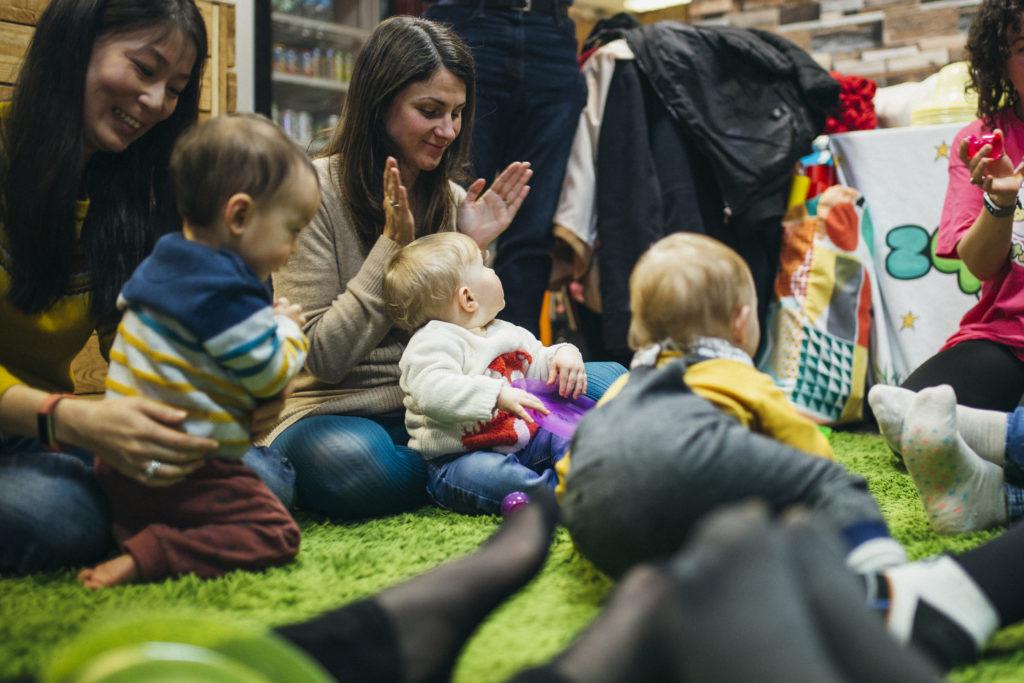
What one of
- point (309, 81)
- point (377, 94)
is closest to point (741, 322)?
point (377, 94)

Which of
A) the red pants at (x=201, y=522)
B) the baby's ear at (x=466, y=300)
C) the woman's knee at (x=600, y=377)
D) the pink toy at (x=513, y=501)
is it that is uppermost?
the baby's ear at (x=466, y=300)

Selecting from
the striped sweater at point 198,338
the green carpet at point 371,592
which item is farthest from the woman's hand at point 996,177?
the striped sweater at point 198,338

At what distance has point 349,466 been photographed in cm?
138

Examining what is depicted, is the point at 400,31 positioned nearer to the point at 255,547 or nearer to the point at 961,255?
the point at 255,547

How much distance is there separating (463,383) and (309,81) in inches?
94.7

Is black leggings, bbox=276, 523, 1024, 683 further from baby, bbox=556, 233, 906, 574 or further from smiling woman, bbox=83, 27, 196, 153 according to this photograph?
smiling woman, bbox=83, 27, 196, 153

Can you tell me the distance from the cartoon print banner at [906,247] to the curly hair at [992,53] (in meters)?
0.55

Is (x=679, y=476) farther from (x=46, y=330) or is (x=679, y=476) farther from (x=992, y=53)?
(x=992, y=53)

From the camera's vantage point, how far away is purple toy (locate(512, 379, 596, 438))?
146cm

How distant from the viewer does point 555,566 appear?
1.14m

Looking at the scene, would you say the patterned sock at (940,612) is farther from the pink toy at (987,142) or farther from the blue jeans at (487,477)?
the pink toy at (987,142)

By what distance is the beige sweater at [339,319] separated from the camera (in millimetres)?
1405

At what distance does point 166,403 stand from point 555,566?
497 mm

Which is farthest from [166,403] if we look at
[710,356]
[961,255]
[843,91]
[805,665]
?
[843,91]
